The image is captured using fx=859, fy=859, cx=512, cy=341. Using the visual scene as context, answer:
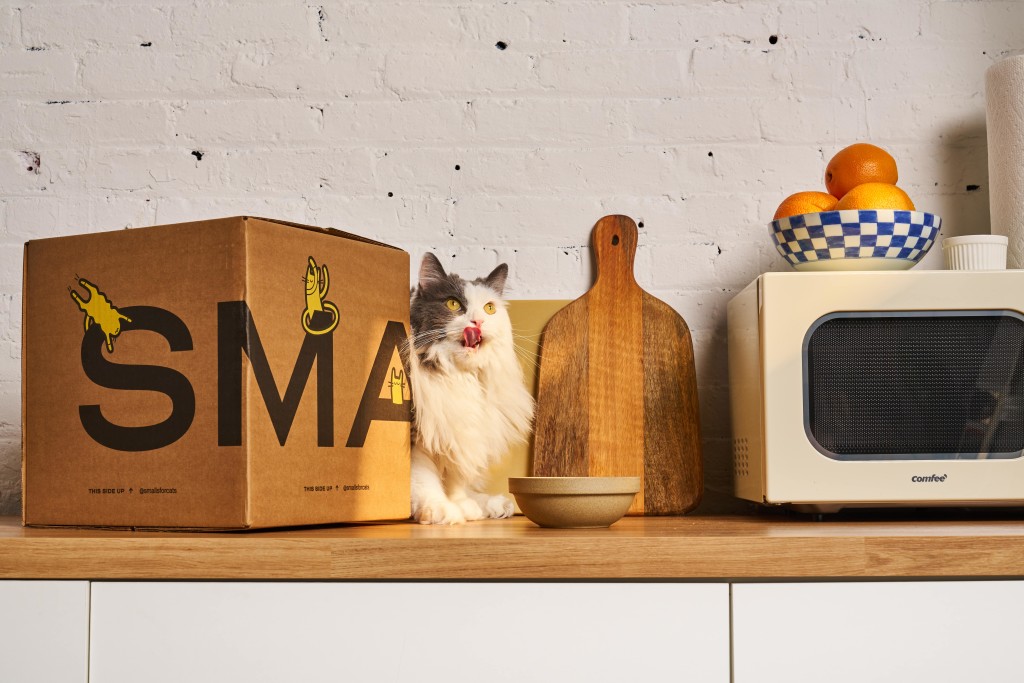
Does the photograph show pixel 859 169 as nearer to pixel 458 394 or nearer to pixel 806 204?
pixel 806 204

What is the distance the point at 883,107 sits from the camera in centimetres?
150

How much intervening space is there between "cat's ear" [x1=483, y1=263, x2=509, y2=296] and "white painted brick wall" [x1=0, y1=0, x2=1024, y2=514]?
96mm

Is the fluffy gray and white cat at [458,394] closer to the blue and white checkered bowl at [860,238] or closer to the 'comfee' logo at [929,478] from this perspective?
the blue and white checkered bowl at [860,238]

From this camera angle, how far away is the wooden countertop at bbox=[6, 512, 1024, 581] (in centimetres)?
90

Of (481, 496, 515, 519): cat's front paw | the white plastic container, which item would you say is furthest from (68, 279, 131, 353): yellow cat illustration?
the white plastic container

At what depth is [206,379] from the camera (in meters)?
0.99

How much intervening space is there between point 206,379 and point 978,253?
1042mm

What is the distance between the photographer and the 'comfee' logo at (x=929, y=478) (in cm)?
111

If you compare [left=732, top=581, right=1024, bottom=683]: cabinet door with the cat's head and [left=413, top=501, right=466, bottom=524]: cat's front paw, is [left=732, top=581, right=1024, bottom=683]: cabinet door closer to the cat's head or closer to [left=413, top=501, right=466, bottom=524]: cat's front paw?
[left=413, top=501, right=466, bottom=524]: cat's front paw

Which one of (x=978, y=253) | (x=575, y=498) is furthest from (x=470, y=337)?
(x=978, y=253)

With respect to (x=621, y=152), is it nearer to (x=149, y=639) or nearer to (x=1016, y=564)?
(x=1016, y=564)

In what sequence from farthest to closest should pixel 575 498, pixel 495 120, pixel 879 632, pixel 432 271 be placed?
pixel 495 120, pixel 432 271, pixel 575 498, pixel 879 632

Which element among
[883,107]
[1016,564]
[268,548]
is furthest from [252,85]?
[1016,564]

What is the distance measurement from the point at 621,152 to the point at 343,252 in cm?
62
